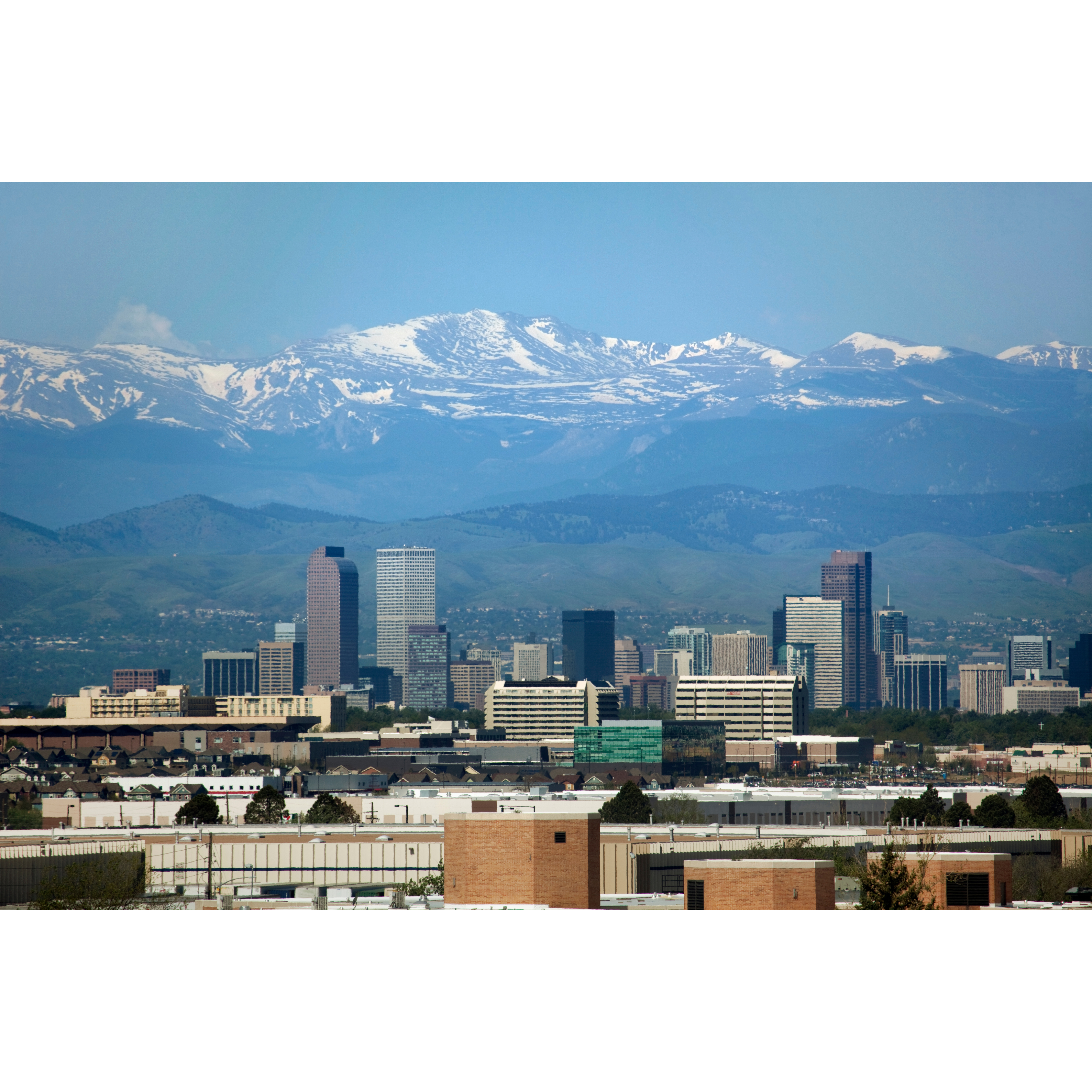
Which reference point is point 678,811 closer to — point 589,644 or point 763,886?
point 763,886

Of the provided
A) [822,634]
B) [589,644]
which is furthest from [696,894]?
[822,634]

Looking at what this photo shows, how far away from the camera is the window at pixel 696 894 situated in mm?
12930

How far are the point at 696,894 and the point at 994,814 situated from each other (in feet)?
85.6

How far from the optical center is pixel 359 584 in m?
198

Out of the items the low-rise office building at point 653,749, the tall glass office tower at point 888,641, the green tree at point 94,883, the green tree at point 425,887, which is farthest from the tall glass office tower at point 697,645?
the green tree at point 94,883

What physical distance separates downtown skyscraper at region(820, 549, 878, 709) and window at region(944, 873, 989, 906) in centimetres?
13763

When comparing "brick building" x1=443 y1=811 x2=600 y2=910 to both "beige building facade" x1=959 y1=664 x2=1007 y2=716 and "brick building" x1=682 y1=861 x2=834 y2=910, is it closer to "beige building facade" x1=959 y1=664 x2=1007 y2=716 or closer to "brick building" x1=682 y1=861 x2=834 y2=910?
"brick building" x1=682 y1=861 x2=834 y2=910

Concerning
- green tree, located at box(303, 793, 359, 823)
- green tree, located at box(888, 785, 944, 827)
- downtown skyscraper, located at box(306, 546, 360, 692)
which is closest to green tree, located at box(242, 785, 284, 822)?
green tree, located at box(303, 793, 359, 823)

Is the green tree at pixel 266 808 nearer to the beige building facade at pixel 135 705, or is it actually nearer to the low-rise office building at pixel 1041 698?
the beige building facade at pixel 135 705
